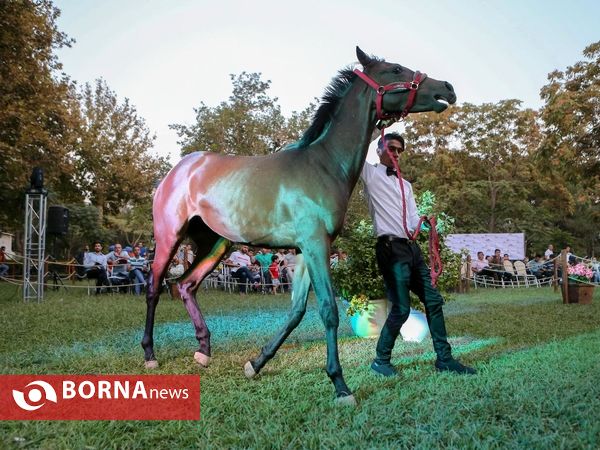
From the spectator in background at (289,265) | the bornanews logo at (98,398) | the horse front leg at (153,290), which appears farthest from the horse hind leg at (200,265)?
the spectator in background at (289,265)

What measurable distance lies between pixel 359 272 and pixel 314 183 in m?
3.04

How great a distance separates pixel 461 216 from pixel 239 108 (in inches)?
632

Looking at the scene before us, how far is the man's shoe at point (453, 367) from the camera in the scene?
4188 mm

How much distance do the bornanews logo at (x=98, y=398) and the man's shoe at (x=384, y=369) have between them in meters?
1.49

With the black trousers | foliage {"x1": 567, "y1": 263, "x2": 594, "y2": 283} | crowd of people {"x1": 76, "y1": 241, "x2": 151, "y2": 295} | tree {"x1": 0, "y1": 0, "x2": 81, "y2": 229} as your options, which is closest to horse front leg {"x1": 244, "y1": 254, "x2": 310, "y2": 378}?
the black trousers

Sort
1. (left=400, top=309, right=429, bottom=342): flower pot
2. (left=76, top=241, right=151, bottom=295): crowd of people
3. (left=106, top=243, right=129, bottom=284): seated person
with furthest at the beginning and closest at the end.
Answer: (left=106, top=243, right=129, bottom=284): seated person, (left=76, top=241, right=151, bottom=295): crowd of people, (left=400, top=309, right=429, bottom=342): flower pot

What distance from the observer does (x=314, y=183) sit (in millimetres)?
3941

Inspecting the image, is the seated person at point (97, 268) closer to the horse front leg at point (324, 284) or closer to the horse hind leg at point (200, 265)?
the horse hind leg at point (200, 265)

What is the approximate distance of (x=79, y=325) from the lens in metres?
7.54

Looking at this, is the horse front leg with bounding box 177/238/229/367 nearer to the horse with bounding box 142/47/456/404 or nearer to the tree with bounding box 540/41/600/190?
the horse with bounding box 142/47/456/404

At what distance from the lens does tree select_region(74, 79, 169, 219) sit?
31.4m

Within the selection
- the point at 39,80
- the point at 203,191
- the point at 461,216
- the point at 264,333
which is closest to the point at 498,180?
the point at 461,216

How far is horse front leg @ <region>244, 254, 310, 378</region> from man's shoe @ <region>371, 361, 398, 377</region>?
0.77 m

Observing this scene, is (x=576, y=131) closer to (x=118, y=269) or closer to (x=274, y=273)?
(x=274, y=273)
